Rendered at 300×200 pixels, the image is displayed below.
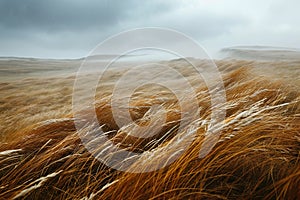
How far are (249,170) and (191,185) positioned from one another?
0.87ft

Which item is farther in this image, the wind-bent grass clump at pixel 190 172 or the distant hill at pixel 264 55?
the distant hill at pixel 264 55

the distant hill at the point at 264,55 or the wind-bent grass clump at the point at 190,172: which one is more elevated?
the wind-bent grass clump at the point at 190,172

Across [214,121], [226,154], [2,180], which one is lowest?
Result: [2,180]

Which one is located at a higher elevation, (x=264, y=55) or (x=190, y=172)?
(x=190, y=172)

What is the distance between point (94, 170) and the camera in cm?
137

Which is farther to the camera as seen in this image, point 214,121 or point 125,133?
point 125,133

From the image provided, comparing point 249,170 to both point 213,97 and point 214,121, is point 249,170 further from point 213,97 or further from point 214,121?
point 213,97

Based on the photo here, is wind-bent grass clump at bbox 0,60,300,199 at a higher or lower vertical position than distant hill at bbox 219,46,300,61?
higher

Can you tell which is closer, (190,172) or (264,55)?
(190,172)

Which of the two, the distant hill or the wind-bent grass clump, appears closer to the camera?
the wind-bent grass clump

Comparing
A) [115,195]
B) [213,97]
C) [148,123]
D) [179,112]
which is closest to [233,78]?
[213,97]

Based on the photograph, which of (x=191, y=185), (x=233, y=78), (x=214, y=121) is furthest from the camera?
(x=233, y=78)

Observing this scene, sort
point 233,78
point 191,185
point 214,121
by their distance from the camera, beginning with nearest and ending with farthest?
point 191,185 → point 214,121 → point 233,78

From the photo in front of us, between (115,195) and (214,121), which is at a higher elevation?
(214,121)
